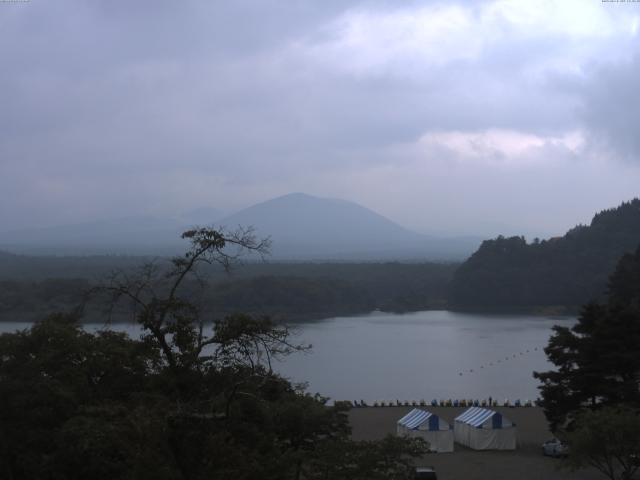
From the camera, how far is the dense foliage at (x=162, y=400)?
3.00 meters

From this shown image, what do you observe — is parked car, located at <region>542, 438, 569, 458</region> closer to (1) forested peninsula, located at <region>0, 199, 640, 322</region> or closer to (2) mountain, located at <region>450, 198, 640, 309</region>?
(1) forested peninsula, located at <region>0, 199, 640, 322</region>

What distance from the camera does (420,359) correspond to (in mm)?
21531

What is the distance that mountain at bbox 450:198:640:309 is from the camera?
130 ft

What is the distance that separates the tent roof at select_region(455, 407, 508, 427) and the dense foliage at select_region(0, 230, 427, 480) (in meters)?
4.40

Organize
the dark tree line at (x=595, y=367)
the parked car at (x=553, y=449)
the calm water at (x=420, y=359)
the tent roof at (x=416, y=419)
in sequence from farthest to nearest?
the calm water at (x=420, y=359) < the tent roof at (x=416, y=419) < the parked car at (x=553, y=449) < the dark tree line at (x=595, y=367)

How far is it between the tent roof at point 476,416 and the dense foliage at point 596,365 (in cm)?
73

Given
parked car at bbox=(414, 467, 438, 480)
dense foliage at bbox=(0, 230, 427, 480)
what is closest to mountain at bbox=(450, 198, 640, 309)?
parked car at bbox=(414, 467, 438, 480)

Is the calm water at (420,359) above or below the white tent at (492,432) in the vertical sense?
below

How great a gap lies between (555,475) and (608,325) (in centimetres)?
207

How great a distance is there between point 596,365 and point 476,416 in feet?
5.69

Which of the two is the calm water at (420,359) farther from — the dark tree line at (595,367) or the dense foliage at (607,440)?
the dense foliage at (607,440)

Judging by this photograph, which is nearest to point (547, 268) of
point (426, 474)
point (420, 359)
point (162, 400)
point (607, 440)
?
point (420, 359)

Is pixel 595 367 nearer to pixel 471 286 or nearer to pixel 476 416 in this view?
pixel 476 416

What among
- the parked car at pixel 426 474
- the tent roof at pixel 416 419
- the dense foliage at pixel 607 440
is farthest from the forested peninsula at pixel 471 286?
the dense foliage at pixel 607 440
